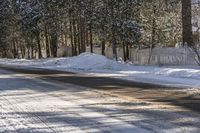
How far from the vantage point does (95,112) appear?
9.74 m

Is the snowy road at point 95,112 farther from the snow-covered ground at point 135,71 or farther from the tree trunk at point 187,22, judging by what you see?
the tree trunk at point 187,22

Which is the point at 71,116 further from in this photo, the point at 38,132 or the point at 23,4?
the point at 23,4

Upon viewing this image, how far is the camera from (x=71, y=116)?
30.8ft

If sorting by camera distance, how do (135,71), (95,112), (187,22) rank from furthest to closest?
(187,22), (135,71), (95,112)

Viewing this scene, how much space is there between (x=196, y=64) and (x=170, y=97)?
13.8m

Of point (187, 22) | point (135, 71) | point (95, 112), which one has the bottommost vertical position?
point (135, 71)

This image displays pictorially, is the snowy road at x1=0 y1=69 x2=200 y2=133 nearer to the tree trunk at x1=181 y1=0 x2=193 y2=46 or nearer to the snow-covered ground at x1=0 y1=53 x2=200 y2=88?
the snow-covered ground at x1=0 y1=53 x2=200 y2=88

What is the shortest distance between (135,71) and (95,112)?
542 inches

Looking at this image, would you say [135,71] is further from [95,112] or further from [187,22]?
[95,112]

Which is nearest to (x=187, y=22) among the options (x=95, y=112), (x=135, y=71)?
(x=135, y=71)

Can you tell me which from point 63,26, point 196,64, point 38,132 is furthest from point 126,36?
point 38,132

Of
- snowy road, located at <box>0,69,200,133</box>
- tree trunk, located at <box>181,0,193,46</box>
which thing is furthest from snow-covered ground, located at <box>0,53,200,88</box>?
tree trunk, located at <box>181,0,193,46</box>

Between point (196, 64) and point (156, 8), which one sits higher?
point (156, 8)

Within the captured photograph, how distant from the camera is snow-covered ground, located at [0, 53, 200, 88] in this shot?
17.2m
